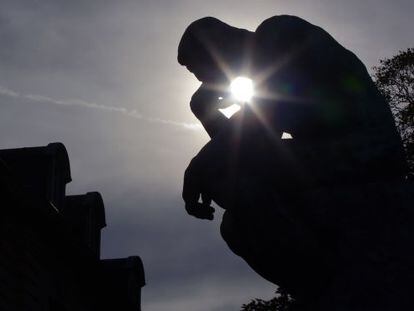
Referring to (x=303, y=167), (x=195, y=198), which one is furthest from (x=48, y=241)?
(x=303, y=167)

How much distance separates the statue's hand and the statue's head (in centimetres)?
42

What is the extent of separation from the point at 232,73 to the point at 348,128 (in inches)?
21.1

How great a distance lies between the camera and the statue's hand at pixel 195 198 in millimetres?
2930

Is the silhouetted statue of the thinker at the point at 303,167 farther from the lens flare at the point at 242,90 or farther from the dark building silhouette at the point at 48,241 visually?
the dark building silhouette at the point at 48,241

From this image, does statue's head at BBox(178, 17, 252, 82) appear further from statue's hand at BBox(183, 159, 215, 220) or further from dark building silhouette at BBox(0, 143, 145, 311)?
dark building silhouette at BBox(0, 143, 145, 311)

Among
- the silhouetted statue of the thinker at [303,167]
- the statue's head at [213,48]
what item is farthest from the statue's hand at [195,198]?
the statue's head at [213,48]

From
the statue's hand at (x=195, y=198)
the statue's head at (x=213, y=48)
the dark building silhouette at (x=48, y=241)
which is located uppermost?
the dark building silhouette at (x=48, y=241)

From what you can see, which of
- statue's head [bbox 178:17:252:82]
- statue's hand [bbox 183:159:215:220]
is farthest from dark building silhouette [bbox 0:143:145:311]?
statue's hand [bbox 183:159:215:220]

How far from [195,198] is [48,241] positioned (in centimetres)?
1399

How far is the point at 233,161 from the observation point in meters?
2.82

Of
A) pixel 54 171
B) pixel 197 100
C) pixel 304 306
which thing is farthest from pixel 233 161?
pixel 54 171

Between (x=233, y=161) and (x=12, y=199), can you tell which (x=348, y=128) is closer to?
(x=233, y=161)

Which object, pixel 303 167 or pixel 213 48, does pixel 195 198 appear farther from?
pixel 213 48

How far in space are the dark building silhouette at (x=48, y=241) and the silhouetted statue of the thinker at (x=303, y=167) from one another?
34.2 ft
